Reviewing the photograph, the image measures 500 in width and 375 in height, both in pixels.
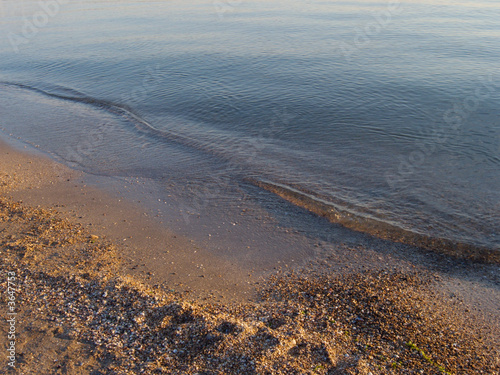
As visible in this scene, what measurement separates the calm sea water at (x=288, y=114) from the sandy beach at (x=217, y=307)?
2.47m

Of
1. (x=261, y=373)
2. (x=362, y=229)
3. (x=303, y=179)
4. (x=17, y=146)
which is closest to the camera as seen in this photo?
(x=261, y=373)

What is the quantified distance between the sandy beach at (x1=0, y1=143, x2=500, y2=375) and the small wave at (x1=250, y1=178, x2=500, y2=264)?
0.40 meters

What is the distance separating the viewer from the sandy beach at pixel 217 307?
7.24 meters

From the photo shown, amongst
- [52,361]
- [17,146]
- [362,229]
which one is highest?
[17,146]

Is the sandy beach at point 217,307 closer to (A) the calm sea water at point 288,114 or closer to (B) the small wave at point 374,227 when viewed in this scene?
(B) the small wave at point 374,227

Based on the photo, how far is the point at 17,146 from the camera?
18438 millimetres

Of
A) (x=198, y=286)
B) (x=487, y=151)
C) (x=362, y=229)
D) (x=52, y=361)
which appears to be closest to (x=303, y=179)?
(x=362, y=229)

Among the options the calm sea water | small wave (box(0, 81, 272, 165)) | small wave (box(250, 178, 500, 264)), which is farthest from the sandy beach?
small wave (box(0, 81, 272, 165))

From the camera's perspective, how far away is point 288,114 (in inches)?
862

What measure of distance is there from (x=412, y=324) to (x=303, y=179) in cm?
809

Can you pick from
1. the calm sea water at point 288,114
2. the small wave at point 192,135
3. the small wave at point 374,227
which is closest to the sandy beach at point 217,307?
the small wave at point 374,227

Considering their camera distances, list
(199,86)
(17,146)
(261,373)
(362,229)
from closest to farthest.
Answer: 1. (261,373)
2. (362,229)
3. (17,146)
4. (199,86)

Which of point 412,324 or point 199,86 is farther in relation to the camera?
point 199,86

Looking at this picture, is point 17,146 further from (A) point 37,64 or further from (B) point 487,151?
(B) point 487,151
